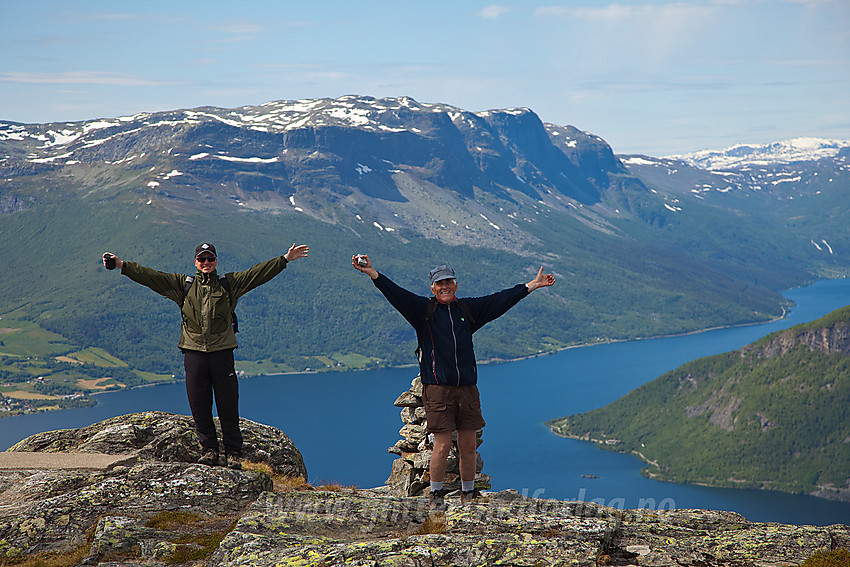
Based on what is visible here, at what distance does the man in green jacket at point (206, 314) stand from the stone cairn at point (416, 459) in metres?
4.88

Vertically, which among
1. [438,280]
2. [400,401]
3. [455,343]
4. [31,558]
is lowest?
[31,558]

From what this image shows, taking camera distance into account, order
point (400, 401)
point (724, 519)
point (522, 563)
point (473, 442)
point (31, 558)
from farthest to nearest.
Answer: point (400, 401) → point (724, 519) → point (473, 442) → point (31, 558) → point (522, 563)

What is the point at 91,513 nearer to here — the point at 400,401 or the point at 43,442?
the point at 43,442

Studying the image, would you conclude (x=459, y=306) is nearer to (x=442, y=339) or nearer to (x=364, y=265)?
(x=442, y=339)

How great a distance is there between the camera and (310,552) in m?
11.0

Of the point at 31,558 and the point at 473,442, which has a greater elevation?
the point at 473,442

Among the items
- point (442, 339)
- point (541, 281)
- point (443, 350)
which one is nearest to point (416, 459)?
point (443, 350)

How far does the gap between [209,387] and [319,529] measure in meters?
3.96

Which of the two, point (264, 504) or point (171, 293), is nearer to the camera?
point (264, 504)

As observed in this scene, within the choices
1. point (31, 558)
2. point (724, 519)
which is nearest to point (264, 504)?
point (31, 558)

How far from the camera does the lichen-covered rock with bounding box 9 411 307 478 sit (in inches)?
640

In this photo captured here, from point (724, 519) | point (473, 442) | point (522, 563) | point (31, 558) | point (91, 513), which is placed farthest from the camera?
point (724, 519)

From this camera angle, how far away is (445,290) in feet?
44.2

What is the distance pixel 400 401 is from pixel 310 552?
354 inches
